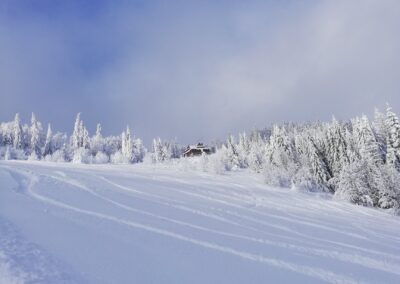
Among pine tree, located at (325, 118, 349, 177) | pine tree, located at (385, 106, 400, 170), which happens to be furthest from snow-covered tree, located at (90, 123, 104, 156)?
pine tree, located at (385, 106, 400, 170)

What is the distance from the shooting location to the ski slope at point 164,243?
7.20 m

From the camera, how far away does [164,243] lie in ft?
31.2

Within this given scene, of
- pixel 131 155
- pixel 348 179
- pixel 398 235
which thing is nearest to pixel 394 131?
pixel 348 179

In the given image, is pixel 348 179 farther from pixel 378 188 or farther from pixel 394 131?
Answer: pixel 394 131

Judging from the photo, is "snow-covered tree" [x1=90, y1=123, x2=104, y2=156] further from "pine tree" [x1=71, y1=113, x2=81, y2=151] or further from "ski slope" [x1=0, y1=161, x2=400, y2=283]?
"ski slope" [x1=0, y1=161, x2=400, y2=283]

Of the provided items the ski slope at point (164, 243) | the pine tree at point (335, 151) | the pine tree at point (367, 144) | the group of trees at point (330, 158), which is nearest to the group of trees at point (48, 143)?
the group of trees at point (330, 158)

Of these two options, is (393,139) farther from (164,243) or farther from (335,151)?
(164,243)

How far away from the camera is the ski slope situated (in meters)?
7.20

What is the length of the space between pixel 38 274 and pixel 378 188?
4014 cm

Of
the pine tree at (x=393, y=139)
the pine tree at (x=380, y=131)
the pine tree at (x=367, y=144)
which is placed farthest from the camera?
the pine tree at (x=380, y=131)

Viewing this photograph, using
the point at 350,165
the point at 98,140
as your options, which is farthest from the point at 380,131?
the point at 98,140

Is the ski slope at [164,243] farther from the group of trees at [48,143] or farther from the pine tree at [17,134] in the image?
the pine tree at [17,134]

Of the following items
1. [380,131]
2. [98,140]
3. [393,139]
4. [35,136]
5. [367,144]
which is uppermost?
[98,140]

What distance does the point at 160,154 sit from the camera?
107500mm
